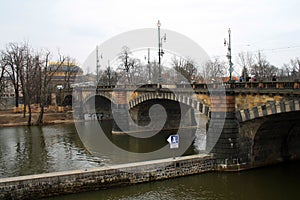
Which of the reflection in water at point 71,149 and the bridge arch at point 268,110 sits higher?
the bridge arch at point 268,110

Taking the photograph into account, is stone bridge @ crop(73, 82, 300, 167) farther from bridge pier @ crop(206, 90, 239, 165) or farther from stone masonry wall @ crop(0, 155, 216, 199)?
stone masonry wall @ crop(0, 155, 216, 199)

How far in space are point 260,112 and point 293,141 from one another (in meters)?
5.76

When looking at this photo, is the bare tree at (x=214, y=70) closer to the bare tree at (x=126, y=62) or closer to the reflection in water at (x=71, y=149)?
the bare tree at (x=126, y=62)

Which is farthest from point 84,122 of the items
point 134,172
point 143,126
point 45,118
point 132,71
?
point 134,172

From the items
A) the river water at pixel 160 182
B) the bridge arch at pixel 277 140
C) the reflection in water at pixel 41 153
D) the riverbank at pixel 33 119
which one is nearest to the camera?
the river water at pixel 160 182

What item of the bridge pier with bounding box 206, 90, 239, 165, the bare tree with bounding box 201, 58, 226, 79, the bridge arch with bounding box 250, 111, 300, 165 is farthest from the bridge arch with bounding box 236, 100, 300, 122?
the bare tree with bounding box 201, 58, 226, 79

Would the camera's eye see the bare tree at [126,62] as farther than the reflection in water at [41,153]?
Yes

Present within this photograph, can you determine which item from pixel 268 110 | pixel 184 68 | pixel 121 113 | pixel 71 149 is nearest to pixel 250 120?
pixel 268 110

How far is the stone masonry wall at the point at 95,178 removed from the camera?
16.1 meters

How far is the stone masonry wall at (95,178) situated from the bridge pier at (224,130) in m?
1.36

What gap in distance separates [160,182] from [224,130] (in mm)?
5926

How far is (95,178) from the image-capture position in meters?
17.8

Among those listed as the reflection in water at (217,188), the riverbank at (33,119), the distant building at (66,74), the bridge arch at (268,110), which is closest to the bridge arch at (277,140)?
the bridge arch at (268,110)

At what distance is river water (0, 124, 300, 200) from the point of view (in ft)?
58.2
